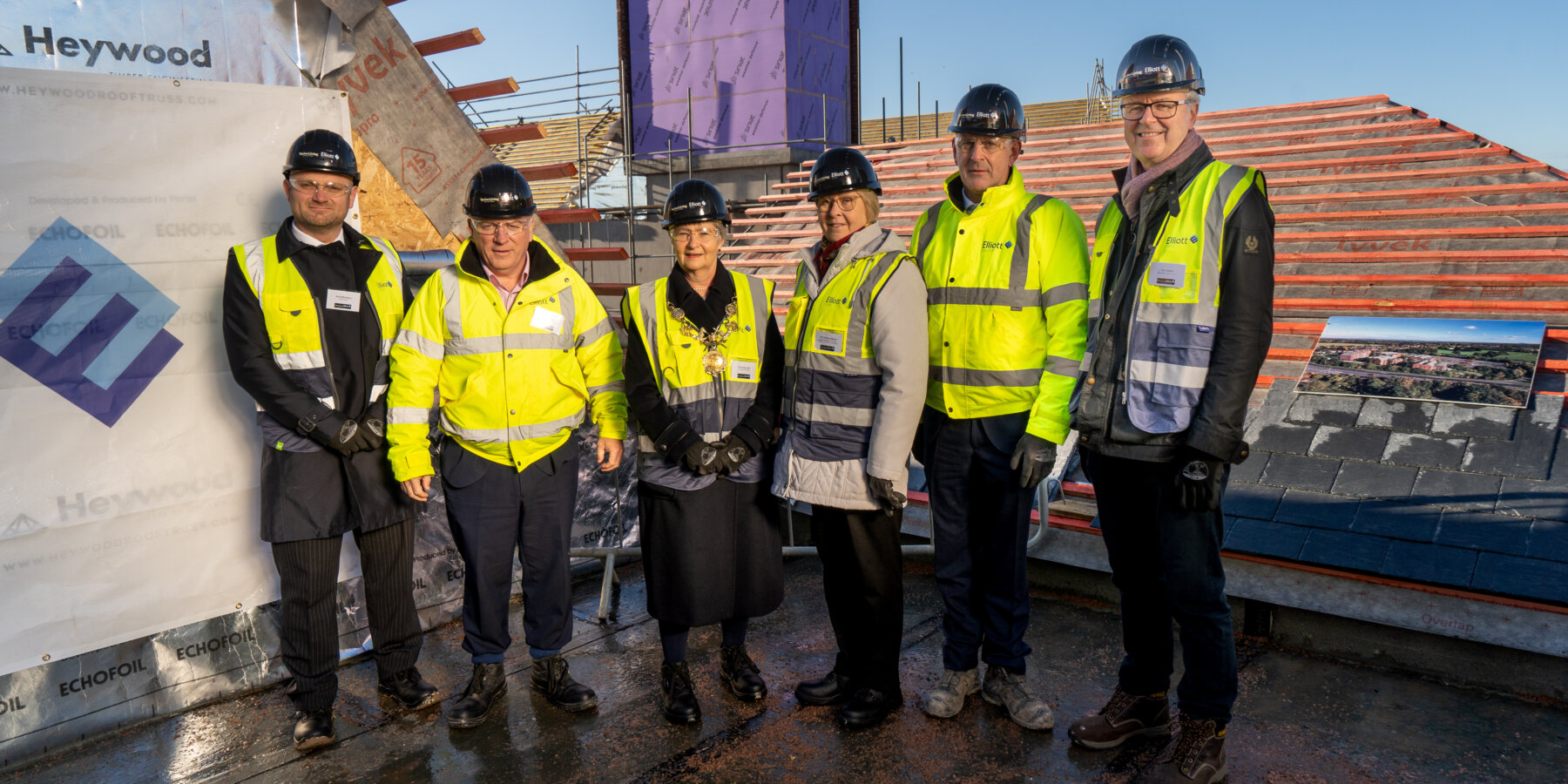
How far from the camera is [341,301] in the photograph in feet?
11.0

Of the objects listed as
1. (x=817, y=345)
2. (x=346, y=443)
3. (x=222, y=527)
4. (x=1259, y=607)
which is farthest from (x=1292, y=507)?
(x=222, y=527)

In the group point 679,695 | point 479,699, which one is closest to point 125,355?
point 479,699

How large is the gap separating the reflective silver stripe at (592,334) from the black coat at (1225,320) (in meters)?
1.92

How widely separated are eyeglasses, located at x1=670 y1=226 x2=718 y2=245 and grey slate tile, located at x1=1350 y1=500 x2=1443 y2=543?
3016 millimetres

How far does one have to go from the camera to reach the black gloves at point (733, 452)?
3.33 metres

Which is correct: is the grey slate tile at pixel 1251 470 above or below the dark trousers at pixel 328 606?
above

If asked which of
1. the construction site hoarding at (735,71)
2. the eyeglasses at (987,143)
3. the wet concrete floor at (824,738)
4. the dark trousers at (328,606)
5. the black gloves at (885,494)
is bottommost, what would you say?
the wet concrete floor at (824,738)

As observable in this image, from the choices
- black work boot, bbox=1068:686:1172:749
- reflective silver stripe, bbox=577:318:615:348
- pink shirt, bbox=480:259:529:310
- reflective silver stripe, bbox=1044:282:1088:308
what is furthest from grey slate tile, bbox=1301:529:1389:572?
pink shirt, bbox=480:259:529:310

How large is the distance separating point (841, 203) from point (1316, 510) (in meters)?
2.62

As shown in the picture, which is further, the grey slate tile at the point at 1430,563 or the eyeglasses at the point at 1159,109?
the grey slate tile at the point at 1430,563

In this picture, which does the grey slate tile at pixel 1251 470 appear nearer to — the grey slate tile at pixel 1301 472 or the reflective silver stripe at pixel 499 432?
the grey slate tile at pixel 1301 472

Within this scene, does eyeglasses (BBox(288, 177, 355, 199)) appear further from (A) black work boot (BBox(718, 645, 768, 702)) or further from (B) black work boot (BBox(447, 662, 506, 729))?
(A) black work boot (BBox(718, 645, 768, 702))

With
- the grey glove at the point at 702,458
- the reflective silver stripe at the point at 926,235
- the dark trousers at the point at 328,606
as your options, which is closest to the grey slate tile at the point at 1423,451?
the reflective silver stripe at the point at 926,235

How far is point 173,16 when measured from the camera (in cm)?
381
